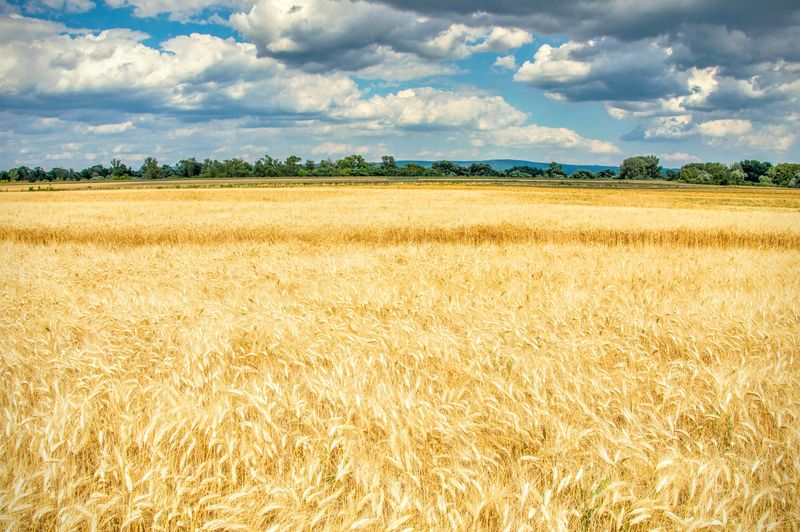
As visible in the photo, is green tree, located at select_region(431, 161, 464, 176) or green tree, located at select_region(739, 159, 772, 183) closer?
green tree, located at select_region(739, 159, 772, 183)

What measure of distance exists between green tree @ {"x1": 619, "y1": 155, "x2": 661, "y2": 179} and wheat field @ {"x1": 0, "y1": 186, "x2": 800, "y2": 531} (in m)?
149

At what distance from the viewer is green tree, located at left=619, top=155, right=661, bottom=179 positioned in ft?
458

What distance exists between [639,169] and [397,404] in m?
156

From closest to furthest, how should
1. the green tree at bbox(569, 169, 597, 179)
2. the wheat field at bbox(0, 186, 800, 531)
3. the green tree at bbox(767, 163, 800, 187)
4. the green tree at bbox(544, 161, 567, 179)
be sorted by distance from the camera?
1. the wheat field at bbox(0, 186, 800, 531)
2. the green tree at bbox(767, 163, 800, 187)
3. the green tree at bbox(569, 169, 597, 179)
4. the green tree at bbox(544, 161, 567, 179)

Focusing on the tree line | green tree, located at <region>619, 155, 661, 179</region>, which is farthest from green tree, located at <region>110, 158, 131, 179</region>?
green tree, located at <region>619, 155, 661, 179</region>

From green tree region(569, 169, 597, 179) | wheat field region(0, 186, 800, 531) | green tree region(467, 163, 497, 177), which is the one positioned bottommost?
wheat field region(0, 186, 800, 531)

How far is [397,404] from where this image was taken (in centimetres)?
314

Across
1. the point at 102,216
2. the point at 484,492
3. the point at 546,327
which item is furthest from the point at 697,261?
the point at 102,216

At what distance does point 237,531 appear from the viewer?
2.16 meters

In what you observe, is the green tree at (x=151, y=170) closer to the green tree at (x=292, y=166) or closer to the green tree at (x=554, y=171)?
the green tree at (x=292, y=166)

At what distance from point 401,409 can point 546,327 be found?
2331mm

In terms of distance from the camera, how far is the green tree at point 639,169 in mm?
139750

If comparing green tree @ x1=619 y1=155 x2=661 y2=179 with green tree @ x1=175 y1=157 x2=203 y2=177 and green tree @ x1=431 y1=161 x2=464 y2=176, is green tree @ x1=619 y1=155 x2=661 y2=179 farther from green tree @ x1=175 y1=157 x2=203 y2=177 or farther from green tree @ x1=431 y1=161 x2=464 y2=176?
green tree @ x1=175 y1=157 x2=203 y2=177

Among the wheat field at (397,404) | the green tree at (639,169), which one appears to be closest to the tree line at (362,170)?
the green tree at (639,169)
